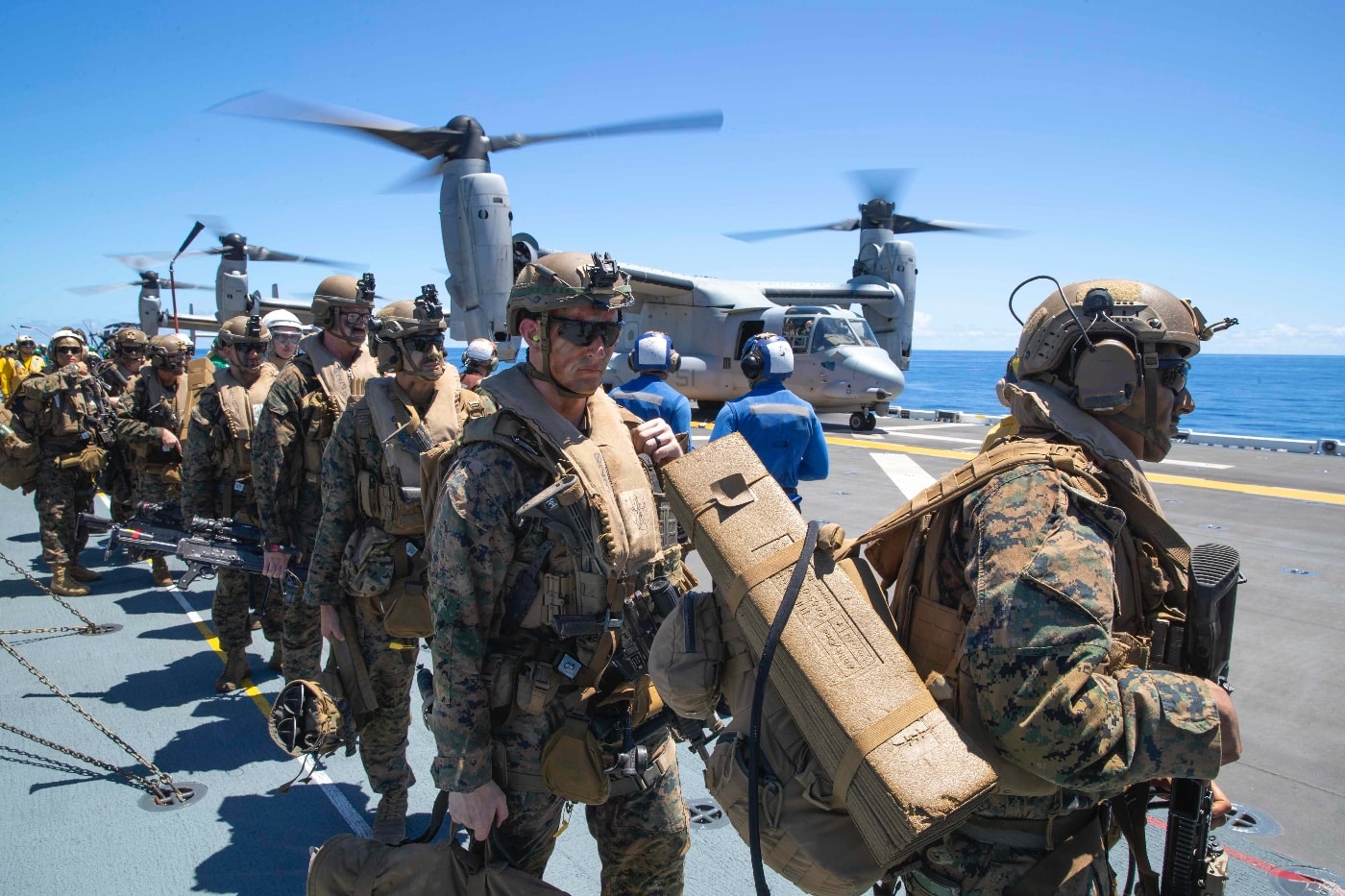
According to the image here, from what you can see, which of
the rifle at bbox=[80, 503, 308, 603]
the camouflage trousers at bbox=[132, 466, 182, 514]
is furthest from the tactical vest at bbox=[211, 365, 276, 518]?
the camouflage trousers at bbox=[132, 466, 182, 514]

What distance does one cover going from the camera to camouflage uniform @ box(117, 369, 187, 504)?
6824mm

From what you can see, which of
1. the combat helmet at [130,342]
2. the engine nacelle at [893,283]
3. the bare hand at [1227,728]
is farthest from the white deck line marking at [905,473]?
the engine nacelle at [893,283]

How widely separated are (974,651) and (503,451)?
1.25 meters

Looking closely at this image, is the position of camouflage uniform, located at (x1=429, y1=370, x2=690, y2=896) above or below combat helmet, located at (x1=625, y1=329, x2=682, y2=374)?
below

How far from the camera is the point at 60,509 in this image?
23.0ft

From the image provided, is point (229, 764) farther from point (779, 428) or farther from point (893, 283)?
point (893, 283)

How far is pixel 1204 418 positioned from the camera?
121 feet

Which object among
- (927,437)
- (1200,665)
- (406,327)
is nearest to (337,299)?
(406,327)

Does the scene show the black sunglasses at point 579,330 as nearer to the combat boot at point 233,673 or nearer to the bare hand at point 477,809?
the bare hand at point 477,809

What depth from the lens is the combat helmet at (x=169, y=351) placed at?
22.0 ft

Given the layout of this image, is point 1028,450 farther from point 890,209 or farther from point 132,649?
point 890,209

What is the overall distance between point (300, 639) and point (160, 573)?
12.1 feet

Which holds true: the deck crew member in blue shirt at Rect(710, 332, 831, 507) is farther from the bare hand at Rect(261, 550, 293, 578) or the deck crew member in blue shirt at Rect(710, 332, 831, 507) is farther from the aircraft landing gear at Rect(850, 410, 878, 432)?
the aircraft landing gear at Rect(850, 410, 878, 432)

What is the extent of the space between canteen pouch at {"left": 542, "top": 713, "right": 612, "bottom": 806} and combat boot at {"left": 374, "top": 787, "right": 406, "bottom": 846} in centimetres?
140
